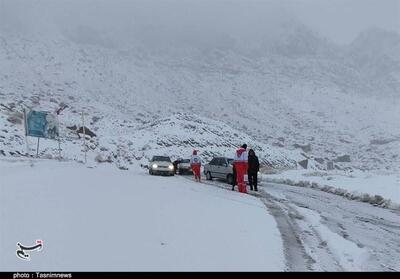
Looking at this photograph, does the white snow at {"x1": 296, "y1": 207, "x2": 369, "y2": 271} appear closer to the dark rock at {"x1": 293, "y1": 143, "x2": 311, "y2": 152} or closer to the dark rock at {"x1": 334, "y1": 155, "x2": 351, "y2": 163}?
the dark rock at {"x1": 334, "y1": 155, "x2": 351, "y2": 163}

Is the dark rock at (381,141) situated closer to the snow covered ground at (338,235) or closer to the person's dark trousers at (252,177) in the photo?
the person's dark trousers at (252,177)

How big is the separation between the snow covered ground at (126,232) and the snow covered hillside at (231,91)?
33.5 m

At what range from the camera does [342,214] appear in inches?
555

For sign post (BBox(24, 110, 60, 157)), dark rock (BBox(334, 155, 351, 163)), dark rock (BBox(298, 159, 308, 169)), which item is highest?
sign post (BBox(24, 110, 60, 157))

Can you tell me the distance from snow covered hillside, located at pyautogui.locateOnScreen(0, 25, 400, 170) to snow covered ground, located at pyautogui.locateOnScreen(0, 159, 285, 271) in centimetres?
3353

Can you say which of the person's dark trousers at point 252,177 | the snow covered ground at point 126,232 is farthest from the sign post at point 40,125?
the snow covered ground at point 126,232

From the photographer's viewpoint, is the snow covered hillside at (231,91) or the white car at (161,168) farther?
the snow covered hillside at (231,91)

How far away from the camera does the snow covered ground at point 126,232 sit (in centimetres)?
645

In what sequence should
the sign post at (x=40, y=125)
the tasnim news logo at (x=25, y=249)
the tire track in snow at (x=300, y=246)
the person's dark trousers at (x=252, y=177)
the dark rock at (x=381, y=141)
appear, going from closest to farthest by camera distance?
1. the tasnim news logo at (x=25, y=249)
2. the tire track in snow at (x=300, y=246)
3. the person's dark trousers at (x=252, y=177)
4. the sign post at (x=40, y=125)
5. the dark rock at (x=381, y=141)

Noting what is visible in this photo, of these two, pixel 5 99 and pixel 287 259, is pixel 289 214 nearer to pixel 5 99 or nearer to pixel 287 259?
pixel 287 259

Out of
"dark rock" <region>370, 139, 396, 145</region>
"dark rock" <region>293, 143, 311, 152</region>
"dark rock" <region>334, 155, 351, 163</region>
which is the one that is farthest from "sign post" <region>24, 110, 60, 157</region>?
"dark rock" <region>370, 139, 396, 145</region>

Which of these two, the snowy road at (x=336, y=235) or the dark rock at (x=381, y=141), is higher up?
the dark rock at (x=381, y=141)

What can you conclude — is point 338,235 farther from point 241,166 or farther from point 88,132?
point 88,132

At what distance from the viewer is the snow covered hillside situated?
2450 inches
